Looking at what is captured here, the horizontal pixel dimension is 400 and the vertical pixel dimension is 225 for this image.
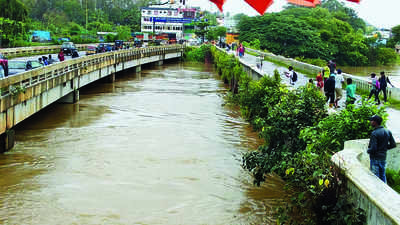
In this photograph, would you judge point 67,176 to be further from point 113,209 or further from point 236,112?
point 236,112

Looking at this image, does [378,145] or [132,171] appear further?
[132,171]

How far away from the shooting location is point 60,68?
90.5ft

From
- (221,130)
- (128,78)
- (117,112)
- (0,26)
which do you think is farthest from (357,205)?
(0,26)

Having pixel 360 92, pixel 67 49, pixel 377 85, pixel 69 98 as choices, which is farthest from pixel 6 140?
pixel 67 49

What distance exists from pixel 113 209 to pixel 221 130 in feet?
35.9

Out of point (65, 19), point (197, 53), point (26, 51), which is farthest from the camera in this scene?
point (65, 19)

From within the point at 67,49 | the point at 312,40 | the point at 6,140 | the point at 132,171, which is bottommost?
the point at 132,171

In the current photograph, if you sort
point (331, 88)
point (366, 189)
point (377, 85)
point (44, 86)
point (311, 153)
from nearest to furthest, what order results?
1. point (366, 189)
2. point (311, 153)
3. point (331, 88)
4. point (377, 85)
5. point (44, 86)

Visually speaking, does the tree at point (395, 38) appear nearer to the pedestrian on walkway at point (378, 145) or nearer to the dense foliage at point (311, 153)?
the dense foliage at point (311, 153)

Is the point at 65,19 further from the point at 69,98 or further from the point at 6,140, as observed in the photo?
the point at 6,140

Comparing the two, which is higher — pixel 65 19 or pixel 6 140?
pixel 65 19

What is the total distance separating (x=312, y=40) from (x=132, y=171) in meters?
61.1

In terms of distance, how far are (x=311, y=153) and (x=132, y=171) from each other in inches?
307

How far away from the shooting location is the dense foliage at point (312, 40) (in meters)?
73.7
